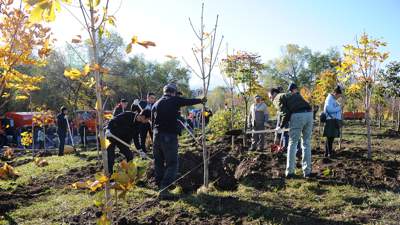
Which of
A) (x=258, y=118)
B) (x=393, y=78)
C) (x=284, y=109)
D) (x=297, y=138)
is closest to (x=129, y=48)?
(x=284, y=109)

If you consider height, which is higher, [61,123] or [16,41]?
[16,41]

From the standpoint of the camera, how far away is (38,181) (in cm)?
787

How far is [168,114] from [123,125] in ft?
4.89

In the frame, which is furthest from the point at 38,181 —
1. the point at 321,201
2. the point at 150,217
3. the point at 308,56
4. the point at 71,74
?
the point at 308,56

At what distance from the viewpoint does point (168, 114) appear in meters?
5.34

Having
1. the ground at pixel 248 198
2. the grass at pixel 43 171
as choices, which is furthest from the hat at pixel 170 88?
the grass at pixel 43 171

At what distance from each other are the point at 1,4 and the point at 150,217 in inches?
118

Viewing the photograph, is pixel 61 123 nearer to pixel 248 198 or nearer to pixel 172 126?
pixel 172 126

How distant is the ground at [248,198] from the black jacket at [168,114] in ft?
3.47

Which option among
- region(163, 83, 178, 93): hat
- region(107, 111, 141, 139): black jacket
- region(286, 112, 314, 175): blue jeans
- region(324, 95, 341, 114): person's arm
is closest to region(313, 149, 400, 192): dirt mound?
region(286, 112, 314, 175): blue jeans

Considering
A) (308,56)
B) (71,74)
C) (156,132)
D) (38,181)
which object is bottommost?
(38,181)

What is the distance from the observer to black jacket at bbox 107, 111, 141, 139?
6.43 m

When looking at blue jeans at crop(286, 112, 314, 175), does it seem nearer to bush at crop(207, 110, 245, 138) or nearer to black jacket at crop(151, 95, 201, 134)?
black jacket at crop(151, 95, 201, 134)

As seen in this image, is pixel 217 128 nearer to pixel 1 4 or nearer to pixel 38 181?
pixel 38 181
